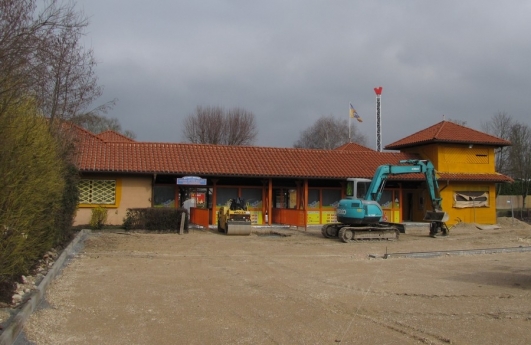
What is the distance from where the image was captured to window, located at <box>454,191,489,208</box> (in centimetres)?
3154

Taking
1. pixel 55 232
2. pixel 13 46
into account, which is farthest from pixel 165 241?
pixel 13 46

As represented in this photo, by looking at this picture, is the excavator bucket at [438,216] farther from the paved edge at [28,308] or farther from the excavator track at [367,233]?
the paved edge at [28,308]

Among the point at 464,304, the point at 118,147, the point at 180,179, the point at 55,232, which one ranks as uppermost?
the point at 118,147

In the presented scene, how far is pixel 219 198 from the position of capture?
92.7 ft

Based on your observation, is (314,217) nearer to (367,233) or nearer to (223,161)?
(223,161)

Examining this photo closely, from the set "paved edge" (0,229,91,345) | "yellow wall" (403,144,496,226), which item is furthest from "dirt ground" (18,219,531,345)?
"yellow wall" (403,144,496,226)

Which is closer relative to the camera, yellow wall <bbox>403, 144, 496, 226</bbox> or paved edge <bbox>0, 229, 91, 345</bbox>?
paved edge <bbox>0, 229, 91, 345</bbox>

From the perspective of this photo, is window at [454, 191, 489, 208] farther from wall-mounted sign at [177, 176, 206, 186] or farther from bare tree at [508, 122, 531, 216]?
bare tree at [508, 122, 531, 216]

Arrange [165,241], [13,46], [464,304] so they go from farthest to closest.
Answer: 1. [165,241]
2. [464,304]
3. [13,46]

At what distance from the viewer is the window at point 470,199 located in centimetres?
Answer: 3154

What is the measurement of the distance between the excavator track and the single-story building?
4.63 m

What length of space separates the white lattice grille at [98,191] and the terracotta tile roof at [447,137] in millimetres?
18239

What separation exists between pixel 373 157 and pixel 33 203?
2565 centimetres

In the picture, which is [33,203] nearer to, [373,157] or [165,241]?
[165,241]
